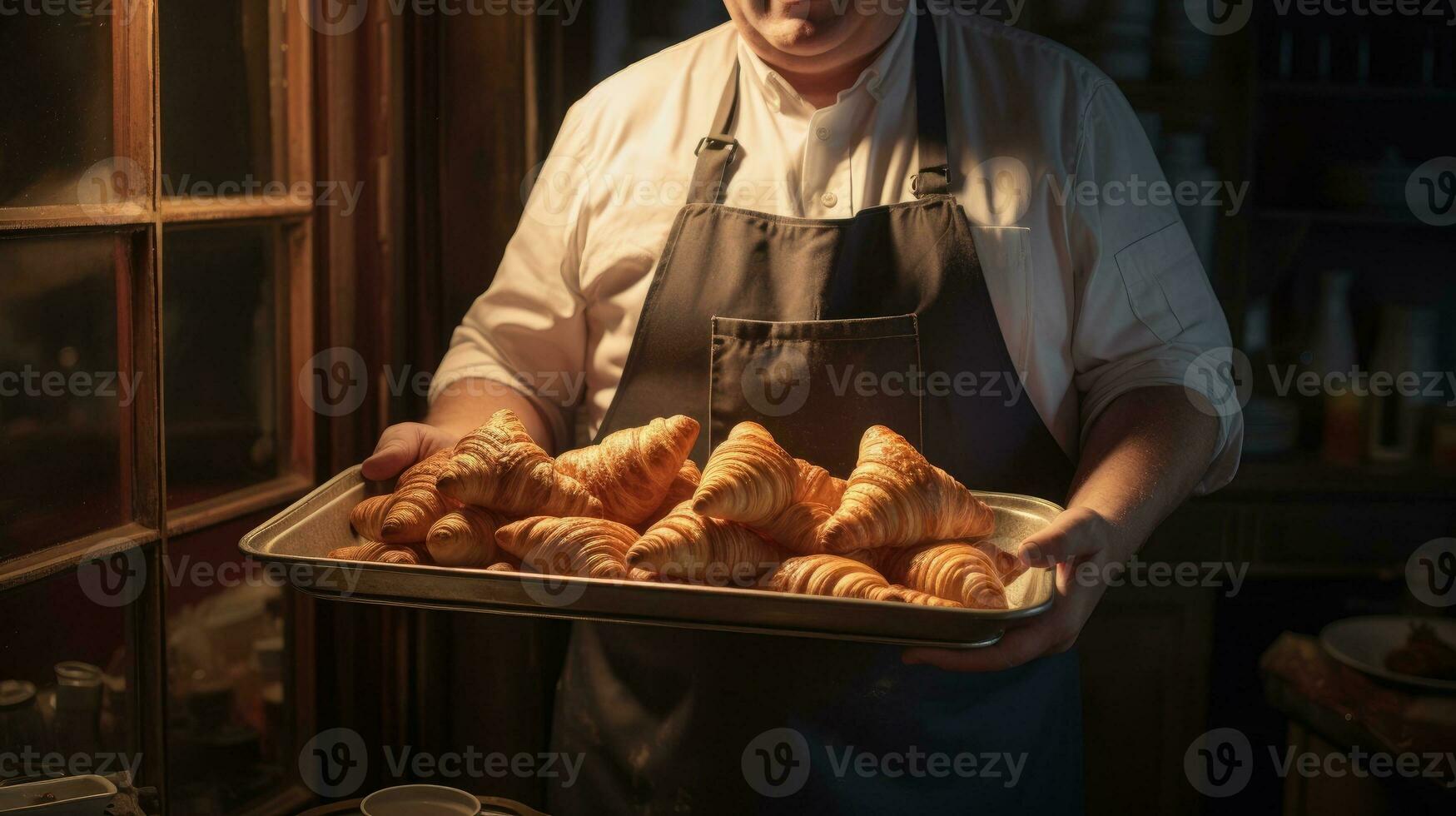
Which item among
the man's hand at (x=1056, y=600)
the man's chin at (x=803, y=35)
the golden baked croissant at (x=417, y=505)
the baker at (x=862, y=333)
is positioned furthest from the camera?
the man's chin at (x=803, y=35)

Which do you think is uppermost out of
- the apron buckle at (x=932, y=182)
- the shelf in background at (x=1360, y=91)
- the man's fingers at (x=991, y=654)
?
the shelf in background at (x=1360, y=91)

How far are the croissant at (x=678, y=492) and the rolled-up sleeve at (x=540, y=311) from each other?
0.44 meters

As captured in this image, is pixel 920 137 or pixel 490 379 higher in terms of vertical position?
pixel 920 137

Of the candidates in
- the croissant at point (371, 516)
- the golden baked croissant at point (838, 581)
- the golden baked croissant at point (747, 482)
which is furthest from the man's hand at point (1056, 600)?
the croissant at point (371, 516)

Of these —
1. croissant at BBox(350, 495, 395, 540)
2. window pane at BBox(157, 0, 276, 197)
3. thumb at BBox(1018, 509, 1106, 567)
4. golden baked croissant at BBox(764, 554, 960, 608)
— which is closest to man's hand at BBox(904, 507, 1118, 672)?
thumb at BBox(1018, 509, 1106, 567)

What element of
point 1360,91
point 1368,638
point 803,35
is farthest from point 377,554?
point 1360,91

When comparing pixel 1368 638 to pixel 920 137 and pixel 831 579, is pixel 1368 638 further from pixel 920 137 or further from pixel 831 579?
pixel 831 579

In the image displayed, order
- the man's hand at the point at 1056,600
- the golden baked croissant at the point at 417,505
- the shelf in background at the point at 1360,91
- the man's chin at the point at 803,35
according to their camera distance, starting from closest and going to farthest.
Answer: the man's hand at the point at 1056,600
the golden baked croissant at the point at 417,505
the man's chin at the point at 803,35
the shelf in background at the point at 1360,91

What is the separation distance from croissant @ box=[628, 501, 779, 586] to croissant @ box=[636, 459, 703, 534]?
10cm

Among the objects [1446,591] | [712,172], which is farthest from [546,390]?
[1446,591]

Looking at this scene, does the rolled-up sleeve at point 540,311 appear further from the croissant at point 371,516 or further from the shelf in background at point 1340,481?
the shelf in background at point 1340,481

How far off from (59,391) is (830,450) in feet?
3.11

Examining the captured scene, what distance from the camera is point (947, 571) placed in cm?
122

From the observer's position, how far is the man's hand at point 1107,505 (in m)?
1.25
